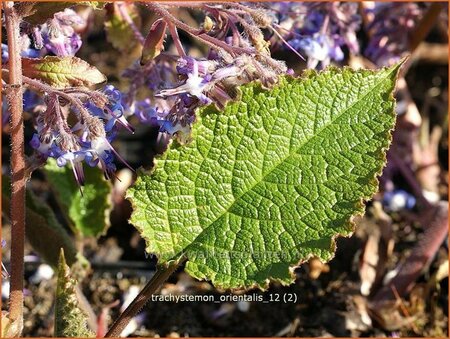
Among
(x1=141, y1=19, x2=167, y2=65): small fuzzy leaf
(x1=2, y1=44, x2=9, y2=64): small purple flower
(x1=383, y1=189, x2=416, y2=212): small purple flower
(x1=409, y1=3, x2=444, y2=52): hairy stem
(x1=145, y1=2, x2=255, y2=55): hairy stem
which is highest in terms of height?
(x1=145, y1=2, x2=255, y2=55): hairy stem

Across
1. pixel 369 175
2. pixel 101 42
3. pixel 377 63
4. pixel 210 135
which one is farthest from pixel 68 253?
pixel 101 42

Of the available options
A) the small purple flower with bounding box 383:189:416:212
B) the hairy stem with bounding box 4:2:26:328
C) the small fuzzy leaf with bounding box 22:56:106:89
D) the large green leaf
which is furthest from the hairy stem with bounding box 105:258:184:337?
the small purple flower with bounding box 383:189:416:212

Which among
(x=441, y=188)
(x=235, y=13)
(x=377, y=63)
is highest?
(x=235, y=13)

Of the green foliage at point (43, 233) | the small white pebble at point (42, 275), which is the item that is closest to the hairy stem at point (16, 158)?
the green foliage at point (43, 233)

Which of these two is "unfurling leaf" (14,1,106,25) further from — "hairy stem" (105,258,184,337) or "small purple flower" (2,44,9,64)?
"hairy stem" (105,258,184,337)

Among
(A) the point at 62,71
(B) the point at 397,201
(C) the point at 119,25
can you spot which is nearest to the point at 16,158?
(A) the point at 62,71

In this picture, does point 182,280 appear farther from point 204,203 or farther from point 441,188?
point 441,188
